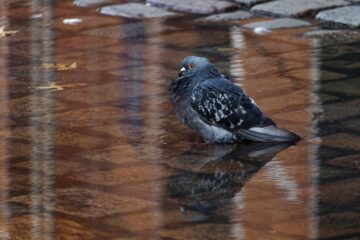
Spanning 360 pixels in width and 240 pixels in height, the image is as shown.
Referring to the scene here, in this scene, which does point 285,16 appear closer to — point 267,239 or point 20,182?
point 20,182

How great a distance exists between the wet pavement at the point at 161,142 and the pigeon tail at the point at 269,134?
0.16 ft

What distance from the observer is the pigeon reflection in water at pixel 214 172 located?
5.22 metres

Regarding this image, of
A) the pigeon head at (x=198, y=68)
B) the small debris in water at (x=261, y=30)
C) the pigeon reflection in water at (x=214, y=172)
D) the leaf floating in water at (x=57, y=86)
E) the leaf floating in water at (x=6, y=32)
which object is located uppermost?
the pigeon head at (x=198, y=68)

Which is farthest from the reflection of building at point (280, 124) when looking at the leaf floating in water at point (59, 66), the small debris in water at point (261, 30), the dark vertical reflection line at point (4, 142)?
the leaf floating in water at point (59, 66)

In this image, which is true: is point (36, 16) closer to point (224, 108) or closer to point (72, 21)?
point (72, 21)

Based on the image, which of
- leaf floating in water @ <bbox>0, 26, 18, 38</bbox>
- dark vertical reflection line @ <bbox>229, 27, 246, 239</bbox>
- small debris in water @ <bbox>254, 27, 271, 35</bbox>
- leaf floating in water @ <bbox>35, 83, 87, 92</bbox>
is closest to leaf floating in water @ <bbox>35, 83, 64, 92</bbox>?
leaf floating in water @ <bbox>35, 83, 87, 92</bbox>

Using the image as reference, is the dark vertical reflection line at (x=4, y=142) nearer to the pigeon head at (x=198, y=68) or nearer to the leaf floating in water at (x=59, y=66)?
the leaf floating in water at (x=59, y=66)

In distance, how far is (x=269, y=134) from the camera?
603 centimetres

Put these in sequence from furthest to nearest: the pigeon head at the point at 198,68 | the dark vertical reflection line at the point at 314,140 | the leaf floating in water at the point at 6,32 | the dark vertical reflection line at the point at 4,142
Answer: the leaf floating in water at the point at 6,32 → the pigeon head at the point at 198,68 → the dark vertical reflection line at the point at 4,142 → the dark vertical reflection line at the point at 314,140

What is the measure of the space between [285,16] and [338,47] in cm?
A: 117

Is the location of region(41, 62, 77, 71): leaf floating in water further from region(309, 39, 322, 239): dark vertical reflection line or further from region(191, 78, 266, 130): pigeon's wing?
region(191, 78, 266, 130): pigeon's wing

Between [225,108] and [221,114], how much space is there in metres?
0.04

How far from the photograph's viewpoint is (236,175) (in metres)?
5.59

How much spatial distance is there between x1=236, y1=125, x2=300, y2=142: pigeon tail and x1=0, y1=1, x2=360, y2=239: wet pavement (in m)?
0.05
